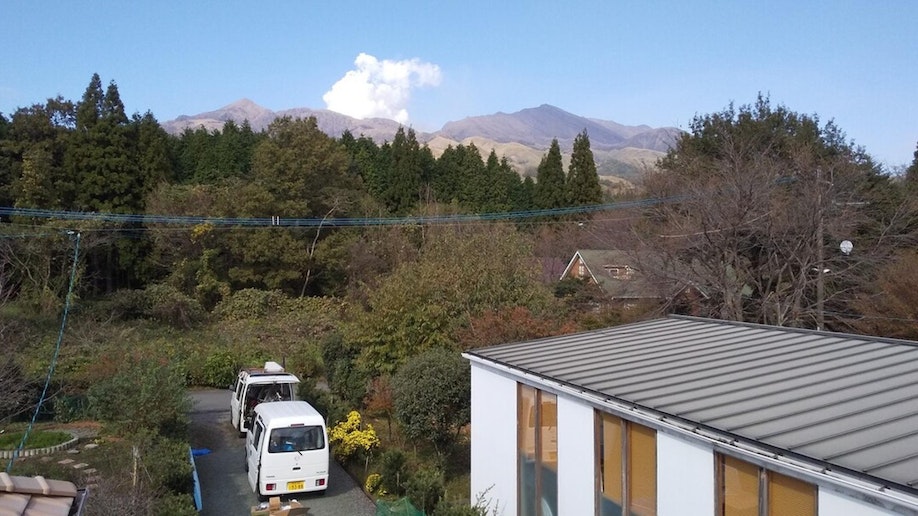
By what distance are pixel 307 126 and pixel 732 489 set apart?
34.7 metres

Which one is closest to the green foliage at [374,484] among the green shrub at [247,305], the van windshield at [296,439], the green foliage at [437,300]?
the van windshield at [296,439]

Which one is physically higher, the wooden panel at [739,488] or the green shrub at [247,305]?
the wooden panel at [739,488]

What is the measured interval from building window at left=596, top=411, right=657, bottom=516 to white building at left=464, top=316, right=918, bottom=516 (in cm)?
2

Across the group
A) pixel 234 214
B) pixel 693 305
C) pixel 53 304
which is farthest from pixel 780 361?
pixel 234 214

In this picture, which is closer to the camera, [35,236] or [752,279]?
[752,279]

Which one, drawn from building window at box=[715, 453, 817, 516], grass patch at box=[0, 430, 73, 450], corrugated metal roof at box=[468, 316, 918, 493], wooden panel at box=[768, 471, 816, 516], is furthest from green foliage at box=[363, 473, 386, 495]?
wooden panel at box=[768, 471, 816, 516]

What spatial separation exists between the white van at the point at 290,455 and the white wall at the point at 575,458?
20.1 ft

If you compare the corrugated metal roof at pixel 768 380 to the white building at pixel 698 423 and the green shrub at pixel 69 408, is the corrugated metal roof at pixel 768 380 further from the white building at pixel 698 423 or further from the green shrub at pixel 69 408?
the green shrub at pixel 69 408

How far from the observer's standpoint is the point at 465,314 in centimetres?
2033

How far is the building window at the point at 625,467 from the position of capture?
24.7 feet

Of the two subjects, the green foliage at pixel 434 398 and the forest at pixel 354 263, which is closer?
the green foliage at pixel 434 398

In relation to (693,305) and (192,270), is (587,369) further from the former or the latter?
(192,270)

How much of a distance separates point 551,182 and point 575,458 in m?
44.3

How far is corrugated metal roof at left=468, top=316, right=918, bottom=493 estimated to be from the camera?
5.66 metres
